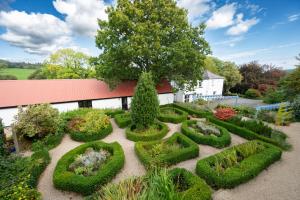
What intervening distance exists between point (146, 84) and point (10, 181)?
310 inches

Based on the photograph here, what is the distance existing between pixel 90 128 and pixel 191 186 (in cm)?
767

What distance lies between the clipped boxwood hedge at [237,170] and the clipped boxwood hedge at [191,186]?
24.4 inches

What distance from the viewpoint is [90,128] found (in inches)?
412

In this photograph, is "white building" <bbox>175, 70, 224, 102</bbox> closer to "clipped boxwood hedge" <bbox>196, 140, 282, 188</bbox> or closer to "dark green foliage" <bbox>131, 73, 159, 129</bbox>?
"dark green foliage" <bbox>131, 73, 159, 129</bbox>

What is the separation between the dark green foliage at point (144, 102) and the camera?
1023 centimetres

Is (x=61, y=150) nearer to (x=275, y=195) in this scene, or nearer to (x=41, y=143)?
(x=41, y=143)

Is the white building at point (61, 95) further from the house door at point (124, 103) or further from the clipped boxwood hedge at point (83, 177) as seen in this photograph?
the clipped boxwood hedge at point (83, 177)

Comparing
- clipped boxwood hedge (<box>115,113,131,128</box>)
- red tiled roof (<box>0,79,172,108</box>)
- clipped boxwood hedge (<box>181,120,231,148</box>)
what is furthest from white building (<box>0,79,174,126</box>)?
clipped boxwood hedge (<box>181,120,231,148</box>)

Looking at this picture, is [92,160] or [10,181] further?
[92,160]

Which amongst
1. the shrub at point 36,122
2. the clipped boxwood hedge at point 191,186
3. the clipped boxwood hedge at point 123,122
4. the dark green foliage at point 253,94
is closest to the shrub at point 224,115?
the clipped boxwood hedge at point 123,122

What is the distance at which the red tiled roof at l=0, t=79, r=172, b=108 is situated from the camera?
1562 centimetres

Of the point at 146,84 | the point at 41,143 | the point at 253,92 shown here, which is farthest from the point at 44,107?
the point at 253,92

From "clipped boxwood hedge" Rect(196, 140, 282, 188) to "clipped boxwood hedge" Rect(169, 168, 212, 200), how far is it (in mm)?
619

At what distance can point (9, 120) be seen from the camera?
583 inches
